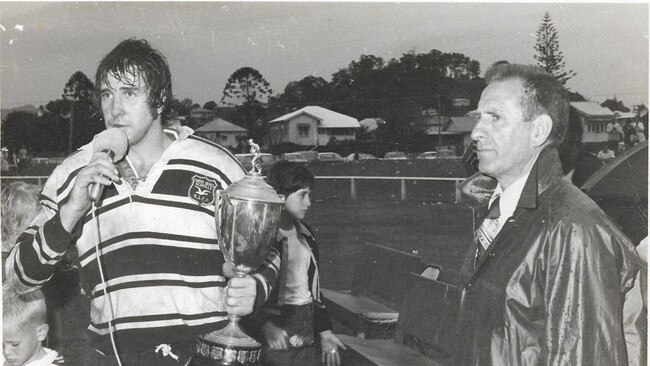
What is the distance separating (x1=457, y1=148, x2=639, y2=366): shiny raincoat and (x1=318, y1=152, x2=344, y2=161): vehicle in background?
19.2 metres

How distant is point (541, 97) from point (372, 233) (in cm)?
975

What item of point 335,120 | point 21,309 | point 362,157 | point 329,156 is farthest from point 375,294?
point 329,156

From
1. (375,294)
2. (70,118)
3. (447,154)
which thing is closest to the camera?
(70,118)

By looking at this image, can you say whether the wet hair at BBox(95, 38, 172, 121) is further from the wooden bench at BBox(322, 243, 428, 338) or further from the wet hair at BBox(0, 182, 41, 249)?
the wooden bench at BBox(322, 243, 428, 338)

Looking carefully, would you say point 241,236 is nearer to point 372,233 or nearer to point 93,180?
point 93,180

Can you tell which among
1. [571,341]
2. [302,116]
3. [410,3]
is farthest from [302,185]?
[302,116]

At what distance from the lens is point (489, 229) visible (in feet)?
6.86

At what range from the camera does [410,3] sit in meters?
3.07

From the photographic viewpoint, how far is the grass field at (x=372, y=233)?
17.3ft

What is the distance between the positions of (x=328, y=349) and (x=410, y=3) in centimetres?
175

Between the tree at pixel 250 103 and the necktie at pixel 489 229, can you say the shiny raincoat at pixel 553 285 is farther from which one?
the tree at pixel 250 103

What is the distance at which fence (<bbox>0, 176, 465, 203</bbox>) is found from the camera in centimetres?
1738

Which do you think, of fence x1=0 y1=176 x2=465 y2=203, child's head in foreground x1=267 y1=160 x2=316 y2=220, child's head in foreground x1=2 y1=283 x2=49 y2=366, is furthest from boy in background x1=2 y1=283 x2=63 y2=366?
fence x1=0 y1=176 x2=465 y2=203

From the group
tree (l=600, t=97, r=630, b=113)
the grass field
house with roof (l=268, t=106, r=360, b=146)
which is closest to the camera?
tree (l=600, t=97, r=630, b=113)
